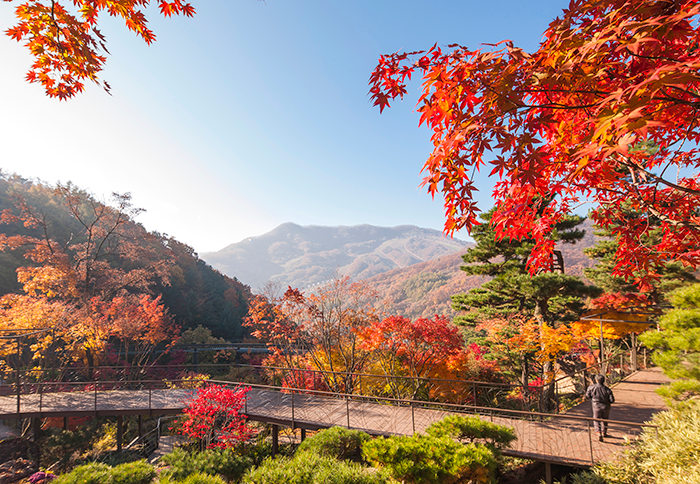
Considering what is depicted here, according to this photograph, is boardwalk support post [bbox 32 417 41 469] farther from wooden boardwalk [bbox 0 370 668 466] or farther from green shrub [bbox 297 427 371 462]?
green shrub [bbox 297 427 371 462]

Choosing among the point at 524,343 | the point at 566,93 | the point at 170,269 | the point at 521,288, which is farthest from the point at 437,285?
the point at 566,93

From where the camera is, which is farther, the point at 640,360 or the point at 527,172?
the point at 640,360

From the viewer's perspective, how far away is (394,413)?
7137mm

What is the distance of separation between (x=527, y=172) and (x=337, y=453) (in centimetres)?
579

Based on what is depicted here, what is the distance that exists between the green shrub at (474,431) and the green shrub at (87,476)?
5378 millimetres

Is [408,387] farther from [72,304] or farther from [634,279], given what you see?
[72,304]

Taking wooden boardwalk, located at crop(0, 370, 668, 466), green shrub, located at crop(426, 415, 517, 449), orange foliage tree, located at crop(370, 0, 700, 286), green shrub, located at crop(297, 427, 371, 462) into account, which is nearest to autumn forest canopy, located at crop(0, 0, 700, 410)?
orange foliage tree, located at crop(370, 0, 700, 286)

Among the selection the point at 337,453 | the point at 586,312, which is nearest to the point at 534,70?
the point at 337,453

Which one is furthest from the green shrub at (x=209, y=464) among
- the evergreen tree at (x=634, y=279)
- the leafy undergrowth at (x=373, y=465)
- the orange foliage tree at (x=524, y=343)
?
the evergreen tree at (x=634, y=279)

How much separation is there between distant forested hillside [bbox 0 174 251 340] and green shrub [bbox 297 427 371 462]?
59.1 ft

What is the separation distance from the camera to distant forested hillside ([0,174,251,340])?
21.0 meters

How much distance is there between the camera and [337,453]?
5.23 m

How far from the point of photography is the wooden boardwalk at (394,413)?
4.97 metres

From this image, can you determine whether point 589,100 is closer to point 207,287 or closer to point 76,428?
point 76,428
